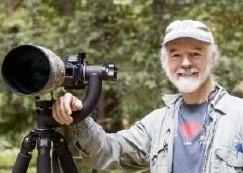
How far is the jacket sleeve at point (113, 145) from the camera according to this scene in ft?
6.26

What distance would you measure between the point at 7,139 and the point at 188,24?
2578 millimetres

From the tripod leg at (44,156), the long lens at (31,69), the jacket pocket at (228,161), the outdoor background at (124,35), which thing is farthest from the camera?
the outdoor background at (124,35)

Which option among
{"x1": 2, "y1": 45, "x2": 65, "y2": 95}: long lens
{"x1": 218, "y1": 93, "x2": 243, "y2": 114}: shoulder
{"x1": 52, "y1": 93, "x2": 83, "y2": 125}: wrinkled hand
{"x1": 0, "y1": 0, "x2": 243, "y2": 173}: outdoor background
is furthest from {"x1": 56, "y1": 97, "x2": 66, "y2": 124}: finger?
{"x1": 0, "y1": 0, "x2": 243, "y2": 173}: outdoor background

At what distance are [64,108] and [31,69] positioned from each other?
0.14 meters

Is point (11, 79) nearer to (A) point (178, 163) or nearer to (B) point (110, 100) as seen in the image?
(A) point (178, 163)

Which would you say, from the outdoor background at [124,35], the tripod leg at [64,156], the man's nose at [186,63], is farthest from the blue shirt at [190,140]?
the outdoor background at [124,35]

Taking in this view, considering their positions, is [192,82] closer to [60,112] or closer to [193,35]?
[193,35]

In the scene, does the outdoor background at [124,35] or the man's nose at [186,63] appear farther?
the outdoor background at [124,35]

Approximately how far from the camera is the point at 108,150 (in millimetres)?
2000

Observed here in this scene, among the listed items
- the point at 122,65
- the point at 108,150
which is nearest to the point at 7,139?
the point at 122,65

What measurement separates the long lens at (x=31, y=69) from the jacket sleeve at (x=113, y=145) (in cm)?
26

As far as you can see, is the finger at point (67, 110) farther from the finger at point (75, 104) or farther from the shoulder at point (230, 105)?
the shoulder at point (230, 105)

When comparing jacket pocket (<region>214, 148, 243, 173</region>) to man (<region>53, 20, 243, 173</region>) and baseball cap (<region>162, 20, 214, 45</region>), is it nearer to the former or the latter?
man (<region>53, 20, 243, 173</region>)

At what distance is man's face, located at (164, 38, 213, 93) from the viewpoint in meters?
1.91
